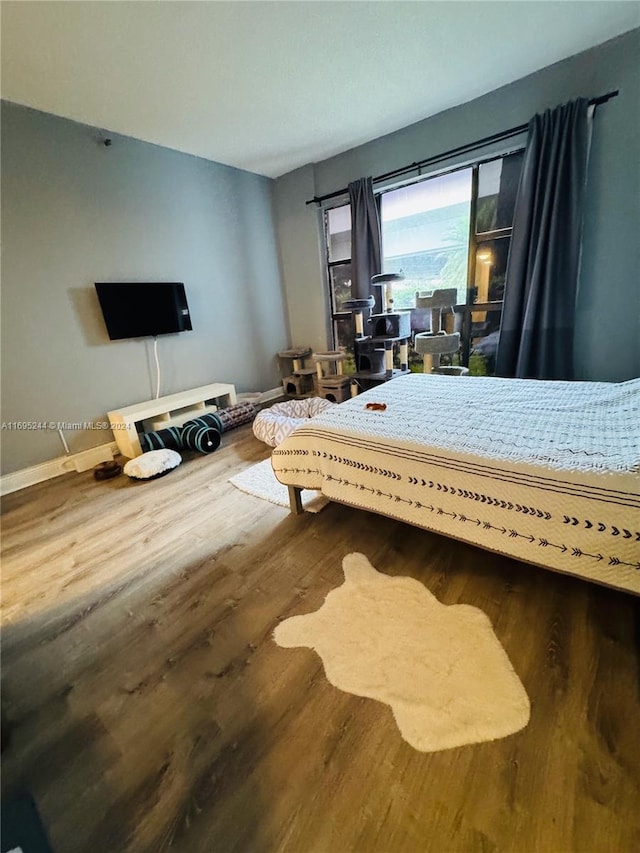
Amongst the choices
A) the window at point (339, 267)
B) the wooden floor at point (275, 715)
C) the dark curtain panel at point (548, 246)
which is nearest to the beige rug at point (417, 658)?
the wooden floor at point (275, 715)

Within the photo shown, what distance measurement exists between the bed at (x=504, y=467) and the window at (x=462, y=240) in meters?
1.45

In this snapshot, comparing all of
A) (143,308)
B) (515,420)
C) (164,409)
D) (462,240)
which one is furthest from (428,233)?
(164,409)

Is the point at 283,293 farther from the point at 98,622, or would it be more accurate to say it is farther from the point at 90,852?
the point at 90,852

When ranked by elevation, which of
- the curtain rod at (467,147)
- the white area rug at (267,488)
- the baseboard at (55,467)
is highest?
the curtain rod at (467,147)

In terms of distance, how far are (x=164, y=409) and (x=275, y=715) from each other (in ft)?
8.58

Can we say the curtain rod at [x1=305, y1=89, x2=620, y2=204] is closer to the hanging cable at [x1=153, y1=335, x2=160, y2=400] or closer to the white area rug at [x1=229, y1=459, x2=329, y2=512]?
the hanging cable at [x1=153, y1=335, x2=160, y2=400]

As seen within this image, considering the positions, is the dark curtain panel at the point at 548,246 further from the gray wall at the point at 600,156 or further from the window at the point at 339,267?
the window at the point at 339,267

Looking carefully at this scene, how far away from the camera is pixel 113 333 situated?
9.67ft

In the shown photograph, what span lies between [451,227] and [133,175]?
9.61ft

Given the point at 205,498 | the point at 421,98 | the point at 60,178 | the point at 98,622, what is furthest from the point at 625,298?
the point at 60,178

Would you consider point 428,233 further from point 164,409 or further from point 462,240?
point 164,409

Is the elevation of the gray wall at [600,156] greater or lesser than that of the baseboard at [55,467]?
greater

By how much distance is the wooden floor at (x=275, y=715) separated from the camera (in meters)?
0.80

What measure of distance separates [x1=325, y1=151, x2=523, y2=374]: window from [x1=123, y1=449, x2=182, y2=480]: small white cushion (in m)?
2.87
